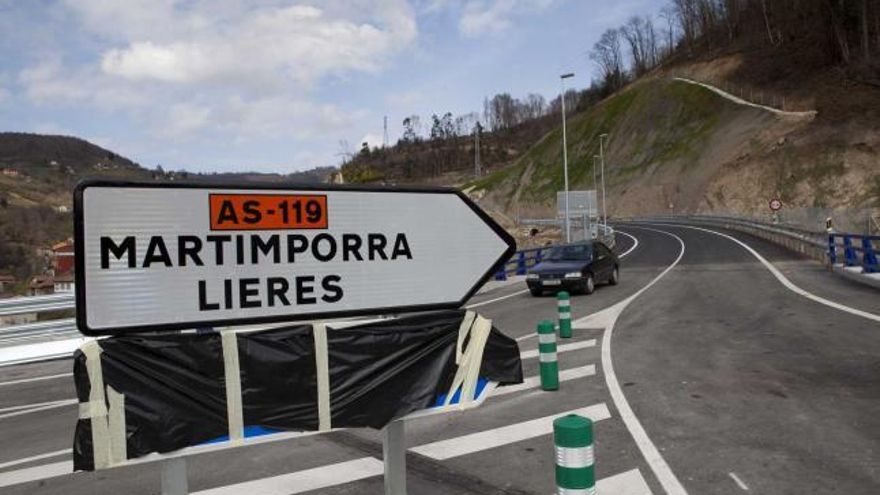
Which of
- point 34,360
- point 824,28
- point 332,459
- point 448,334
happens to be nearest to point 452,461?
point 332,459

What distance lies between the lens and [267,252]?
3477 mm

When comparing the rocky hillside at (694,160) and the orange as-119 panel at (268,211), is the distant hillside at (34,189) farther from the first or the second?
the orange as-119 panel at (268,211)

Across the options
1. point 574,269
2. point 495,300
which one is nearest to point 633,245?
point 574,269

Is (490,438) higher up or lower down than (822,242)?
lower down

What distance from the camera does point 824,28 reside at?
243 ft

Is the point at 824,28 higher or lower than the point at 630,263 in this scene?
higher

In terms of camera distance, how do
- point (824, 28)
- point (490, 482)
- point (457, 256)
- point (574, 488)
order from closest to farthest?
point (574, 488) < point (457, 256) < point (490, 482) < point (824, 28)

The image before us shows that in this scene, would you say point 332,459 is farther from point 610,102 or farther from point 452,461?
point 610,102

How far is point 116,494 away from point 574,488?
12.8 feet

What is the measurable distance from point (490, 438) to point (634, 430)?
145 centimetres

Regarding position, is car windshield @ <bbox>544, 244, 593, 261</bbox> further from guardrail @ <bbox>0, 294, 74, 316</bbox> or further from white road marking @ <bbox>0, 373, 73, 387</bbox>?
white road marking @ <bbox>0, 373, 73, 387</bbox>

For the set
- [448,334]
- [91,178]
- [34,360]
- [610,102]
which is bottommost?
[34,360]

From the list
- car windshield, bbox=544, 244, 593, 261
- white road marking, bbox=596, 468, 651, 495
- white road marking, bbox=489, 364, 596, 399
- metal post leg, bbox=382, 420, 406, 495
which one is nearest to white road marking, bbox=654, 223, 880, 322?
car windshield, bbox=544, 244, 593, 261

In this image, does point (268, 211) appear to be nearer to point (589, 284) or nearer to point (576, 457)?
point (576, 457)
